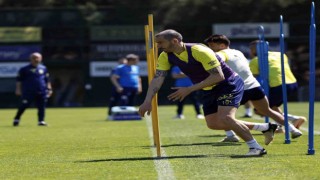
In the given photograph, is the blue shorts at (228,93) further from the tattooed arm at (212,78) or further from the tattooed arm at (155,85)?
the tattooed arm at (155,85)

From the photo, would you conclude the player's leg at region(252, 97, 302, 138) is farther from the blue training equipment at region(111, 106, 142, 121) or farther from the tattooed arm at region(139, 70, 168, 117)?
the blue training equipment at region(111, 106, 142, 121)

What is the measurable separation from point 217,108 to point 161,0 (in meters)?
38.6

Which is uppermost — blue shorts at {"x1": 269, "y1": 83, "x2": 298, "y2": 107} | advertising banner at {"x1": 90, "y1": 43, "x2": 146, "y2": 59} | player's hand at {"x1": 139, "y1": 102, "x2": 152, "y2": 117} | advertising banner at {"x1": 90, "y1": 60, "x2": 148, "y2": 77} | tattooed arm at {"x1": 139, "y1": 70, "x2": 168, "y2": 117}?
tattooed arm at {"x1": 139, "y1": 70, "x2": 168, "y2": 117}

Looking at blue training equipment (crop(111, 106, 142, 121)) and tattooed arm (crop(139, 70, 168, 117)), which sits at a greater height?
tattooed arm (crop(139, 70, 168, 117))

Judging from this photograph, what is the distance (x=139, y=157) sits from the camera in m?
12.1

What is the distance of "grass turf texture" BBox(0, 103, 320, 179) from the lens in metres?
9.88

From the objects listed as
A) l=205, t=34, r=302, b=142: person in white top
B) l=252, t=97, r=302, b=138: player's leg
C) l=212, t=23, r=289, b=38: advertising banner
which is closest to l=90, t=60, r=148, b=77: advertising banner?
l=212, t=23, r=289, b=38: advertising banner

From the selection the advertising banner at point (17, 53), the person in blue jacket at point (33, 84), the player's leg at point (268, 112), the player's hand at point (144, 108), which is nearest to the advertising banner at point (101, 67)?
the advertising banner at point (17, 53)

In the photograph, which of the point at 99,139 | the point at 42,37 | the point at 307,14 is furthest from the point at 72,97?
the point at 99,139

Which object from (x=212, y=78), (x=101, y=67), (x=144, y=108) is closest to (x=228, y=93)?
(x=212, y=78)

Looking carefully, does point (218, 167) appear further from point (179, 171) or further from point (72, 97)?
point (72, 97)

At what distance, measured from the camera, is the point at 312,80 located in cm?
1134

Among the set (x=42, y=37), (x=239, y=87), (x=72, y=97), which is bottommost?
(x=72, y=97)

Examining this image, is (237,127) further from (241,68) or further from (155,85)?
(241,68)
